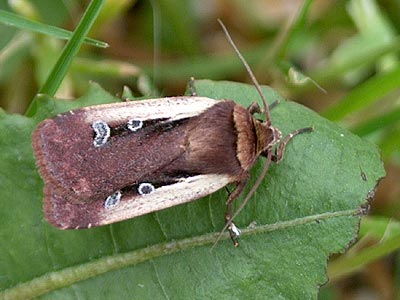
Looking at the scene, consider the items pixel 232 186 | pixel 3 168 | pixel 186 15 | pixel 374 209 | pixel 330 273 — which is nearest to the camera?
pixel 3 168

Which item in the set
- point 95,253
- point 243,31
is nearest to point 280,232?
point 95,253

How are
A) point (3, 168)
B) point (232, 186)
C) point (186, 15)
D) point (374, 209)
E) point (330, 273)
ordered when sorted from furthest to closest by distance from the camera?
point (186, 15), point (374, 209), point (330, 273), point (232, 186), point (3, 168)

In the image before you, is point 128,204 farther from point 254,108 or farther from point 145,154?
point 254,108

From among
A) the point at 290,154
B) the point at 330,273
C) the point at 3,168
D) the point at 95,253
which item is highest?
the point at 290,154

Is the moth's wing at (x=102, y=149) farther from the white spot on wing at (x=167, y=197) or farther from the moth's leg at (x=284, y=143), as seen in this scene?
the moth's leg at (x=284, y=143)

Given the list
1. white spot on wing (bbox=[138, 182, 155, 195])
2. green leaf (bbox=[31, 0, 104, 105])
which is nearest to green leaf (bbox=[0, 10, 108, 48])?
green leaf (bbox=[31, 0, 104, 105])

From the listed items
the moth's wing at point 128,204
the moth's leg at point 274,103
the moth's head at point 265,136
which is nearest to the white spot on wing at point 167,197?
the moth's wing at point 128,204

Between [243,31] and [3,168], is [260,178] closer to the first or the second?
[3,168]

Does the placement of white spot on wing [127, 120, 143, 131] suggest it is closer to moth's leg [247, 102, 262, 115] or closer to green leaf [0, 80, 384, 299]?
green leaf [0, 80, 384, 299]

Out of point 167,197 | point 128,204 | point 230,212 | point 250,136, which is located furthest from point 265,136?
point 128,204
